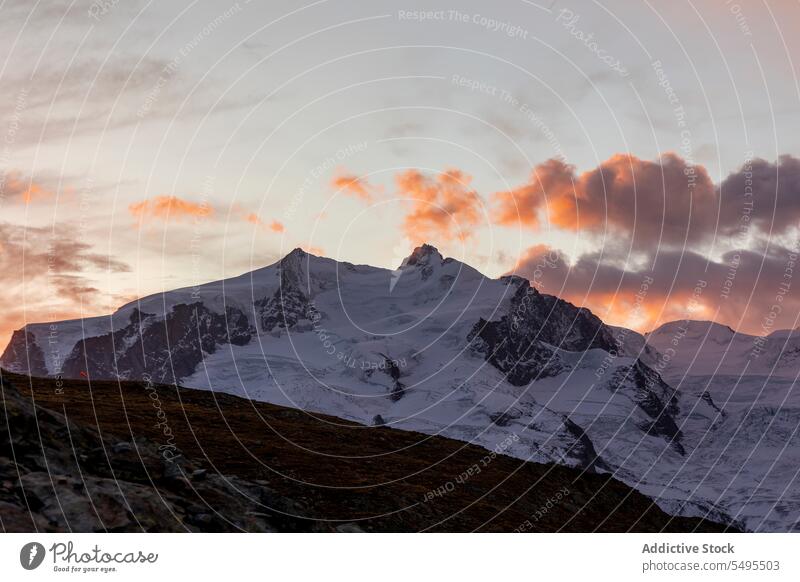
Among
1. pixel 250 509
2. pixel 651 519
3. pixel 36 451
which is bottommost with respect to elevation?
pixel 651 519

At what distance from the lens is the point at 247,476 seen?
52.8m

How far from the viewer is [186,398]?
8769cm

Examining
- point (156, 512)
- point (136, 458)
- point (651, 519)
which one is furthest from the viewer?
point (651, 519)

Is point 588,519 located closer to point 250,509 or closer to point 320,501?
point 320,501

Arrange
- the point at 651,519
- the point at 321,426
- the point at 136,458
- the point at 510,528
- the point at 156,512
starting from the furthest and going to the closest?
the point at 321,426 < the point at 651,519 < the point at 510,528 < the point at 136,458 < the point at 156,512

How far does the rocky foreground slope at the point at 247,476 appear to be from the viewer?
113ft

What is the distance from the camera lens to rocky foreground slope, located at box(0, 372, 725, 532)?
113 feet

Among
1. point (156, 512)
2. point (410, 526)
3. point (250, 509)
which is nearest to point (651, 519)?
point (410, 526)

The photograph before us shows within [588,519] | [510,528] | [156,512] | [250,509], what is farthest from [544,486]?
[156,512]

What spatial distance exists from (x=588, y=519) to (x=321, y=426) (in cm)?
2637

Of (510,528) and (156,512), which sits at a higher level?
(156,512)

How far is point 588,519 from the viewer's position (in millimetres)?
65125

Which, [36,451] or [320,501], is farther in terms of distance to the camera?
[320,501]

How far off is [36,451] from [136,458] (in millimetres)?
5190
